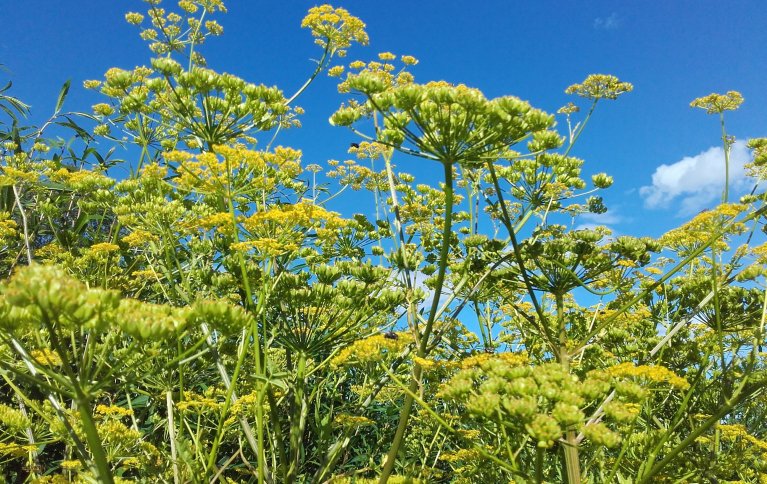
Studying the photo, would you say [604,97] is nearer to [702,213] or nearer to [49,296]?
[702,213]

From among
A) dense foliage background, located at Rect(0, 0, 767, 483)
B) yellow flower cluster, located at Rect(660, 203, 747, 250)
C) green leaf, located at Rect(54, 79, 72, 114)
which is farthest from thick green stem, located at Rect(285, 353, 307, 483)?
green leaf, located at Rect(54, 79, 72, 114)

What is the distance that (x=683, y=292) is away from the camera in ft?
16.2

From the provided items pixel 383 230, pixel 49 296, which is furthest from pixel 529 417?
pixel 383 230

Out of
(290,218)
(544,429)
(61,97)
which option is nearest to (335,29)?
(290,218)

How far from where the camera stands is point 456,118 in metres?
2.84

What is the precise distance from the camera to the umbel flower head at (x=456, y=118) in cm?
273

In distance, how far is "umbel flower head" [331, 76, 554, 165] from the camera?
2727 mm

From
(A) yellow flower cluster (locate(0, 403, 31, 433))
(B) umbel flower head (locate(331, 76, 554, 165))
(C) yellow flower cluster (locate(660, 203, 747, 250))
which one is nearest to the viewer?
(B) umbel flower head (locate(331, 76, 554, 165))

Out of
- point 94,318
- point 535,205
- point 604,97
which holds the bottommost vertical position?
point 94,318

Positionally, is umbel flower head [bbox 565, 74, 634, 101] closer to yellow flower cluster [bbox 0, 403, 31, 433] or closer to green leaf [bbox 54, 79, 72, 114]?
yellow flower cluster [bbox 0, 403, 31, 433]

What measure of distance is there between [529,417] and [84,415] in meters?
1.86

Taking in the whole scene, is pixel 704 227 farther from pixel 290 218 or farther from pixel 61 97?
pixel 61 97

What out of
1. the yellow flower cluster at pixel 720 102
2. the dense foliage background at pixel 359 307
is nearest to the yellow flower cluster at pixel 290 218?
the dense foliage background at pixel 359 307

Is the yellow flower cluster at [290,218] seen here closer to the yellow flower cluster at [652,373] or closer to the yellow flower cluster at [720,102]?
the yellow flower cluster at [652,373]
